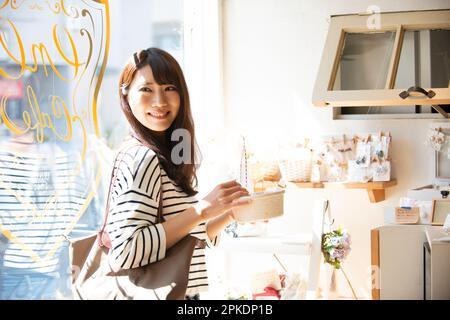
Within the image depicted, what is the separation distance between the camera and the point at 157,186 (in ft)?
5.15

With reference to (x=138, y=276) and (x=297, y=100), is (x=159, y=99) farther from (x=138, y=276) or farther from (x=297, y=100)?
(x=297, y=100)

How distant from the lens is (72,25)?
1953 millimetres

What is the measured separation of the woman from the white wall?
40 centimetres

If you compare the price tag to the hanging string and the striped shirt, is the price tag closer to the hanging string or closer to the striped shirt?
the hanging string

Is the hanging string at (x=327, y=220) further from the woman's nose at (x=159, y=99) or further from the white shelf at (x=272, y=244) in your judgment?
the woman's nose at (x=159, y=99)

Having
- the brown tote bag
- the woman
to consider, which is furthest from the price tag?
the brown tote bag

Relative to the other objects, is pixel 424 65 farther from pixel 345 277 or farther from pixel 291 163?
pixel 345 277

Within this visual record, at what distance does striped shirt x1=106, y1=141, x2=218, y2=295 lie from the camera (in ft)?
5.04

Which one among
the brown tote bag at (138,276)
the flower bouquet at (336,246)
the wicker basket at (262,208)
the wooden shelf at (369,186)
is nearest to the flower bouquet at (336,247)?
the flower bouquet at (336,246)

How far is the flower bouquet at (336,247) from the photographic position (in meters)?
2.12

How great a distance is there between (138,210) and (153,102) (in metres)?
0.31

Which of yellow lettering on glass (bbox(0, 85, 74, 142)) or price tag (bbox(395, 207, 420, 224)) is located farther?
price tag (bbox(395, 207, 420, 224))

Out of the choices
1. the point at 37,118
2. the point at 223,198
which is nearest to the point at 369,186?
the point at 223,198
